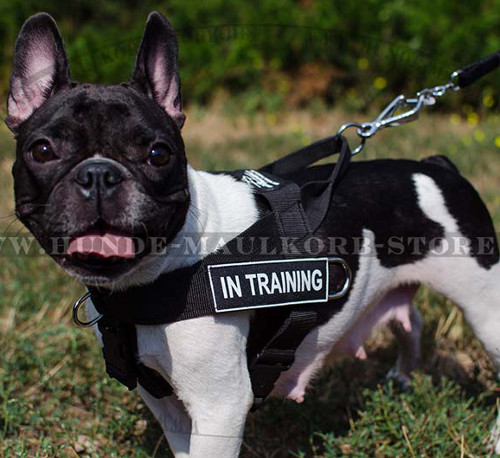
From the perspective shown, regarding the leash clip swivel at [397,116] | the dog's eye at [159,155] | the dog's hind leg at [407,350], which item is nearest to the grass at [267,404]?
the dog's hind leg at [407,350]

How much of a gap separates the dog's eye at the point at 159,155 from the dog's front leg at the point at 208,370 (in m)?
0.51

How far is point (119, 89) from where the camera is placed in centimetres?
235

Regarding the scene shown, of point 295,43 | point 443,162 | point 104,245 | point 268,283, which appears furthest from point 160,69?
point 295,43

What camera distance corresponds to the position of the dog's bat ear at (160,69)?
2447 mm

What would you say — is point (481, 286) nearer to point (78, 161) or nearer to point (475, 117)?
point (78, 161)

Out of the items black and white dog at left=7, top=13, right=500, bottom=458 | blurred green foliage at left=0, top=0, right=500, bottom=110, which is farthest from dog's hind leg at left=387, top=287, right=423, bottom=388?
blurred green foliage at left=0, top=0, right=500, bottom=110

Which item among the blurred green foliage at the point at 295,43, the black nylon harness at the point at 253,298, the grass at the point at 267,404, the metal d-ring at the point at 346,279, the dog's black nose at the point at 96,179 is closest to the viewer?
the dog's black nose at the point at 96,179

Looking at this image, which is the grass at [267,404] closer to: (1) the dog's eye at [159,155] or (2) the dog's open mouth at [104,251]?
(2) the dog's open mouth at [104,251]

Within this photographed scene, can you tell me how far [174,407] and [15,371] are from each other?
1.04 meters

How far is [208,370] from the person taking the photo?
239cm

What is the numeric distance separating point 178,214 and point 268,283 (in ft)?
1.44

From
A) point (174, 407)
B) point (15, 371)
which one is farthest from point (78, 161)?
point (15, 371)

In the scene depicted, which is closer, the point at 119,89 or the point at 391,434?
the point at 119,89

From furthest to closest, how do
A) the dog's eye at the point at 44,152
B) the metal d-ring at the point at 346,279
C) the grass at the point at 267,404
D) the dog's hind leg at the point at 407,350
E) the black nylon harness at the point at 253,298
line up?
the dog's hind leg at the point at 407,350, the grass at the point at 267,404, the metal d-ring at the point at 346,279, the black nylon harness at the point at 253,298, the dog's eye at the point at 44,152
